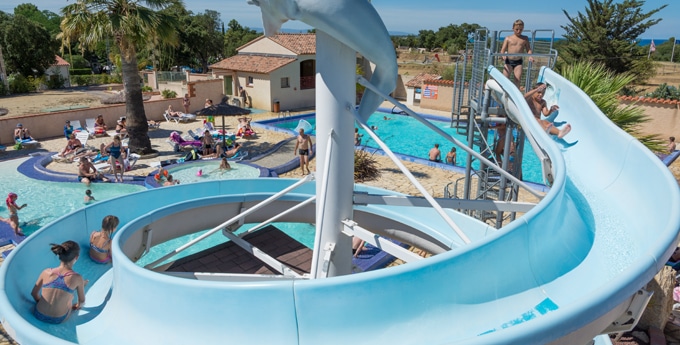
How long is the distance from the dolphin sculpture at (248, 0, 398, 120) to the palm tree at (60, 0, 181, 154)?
13.2 meters

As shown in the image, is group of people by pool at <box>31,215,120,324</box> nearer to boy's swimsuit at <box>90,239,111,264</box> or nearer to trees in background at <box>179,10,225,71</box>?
boy's swimsuit at <box>90,239,111,264</box>

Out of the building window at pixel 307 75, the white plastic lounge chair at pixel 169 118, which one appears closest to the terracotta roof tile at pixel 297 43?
the building window at pixel 307 75

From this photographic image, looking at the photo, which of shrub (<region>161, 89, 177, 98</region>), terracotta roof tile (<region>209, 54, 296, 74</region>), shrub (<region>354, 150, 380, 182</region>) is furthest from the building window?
shrub (<region>354, 150, 380, 182</region>)

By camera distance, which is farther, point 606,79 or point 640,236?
point 606,79

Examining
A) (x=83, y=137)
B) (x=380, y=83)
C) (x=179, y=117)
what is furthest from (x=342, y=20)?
(x=179, y=117)

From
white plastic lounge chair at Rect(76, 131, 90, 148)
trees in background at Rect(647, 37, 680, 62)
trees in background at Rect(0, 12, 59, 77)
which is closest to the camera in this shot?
white plastic lounge chair at Rect(76, 131, 90, 148)

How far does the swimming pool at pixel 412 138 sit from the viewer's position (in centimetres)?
2020

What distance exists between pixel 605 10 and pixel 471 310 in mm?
34568

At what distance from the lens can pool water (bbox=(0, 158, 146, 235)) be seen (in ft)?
41.6

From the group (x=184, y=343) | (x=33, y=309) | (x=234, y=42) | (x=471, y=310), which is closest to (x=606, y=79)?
(x=471, y=310)

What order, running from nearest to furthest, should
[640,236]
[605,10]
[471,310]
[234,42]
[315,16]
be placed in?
[471,310], [640,236], [315,16], [605,10], [234,42]

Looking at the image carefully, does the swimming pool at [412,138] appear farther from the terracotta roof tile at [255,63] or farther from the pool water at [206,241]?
the pool water at [206,241]

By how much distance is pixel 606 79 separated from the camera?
384 inches

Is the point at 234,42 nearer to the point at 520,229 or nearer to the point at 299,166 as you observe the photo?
the point at 299,166
